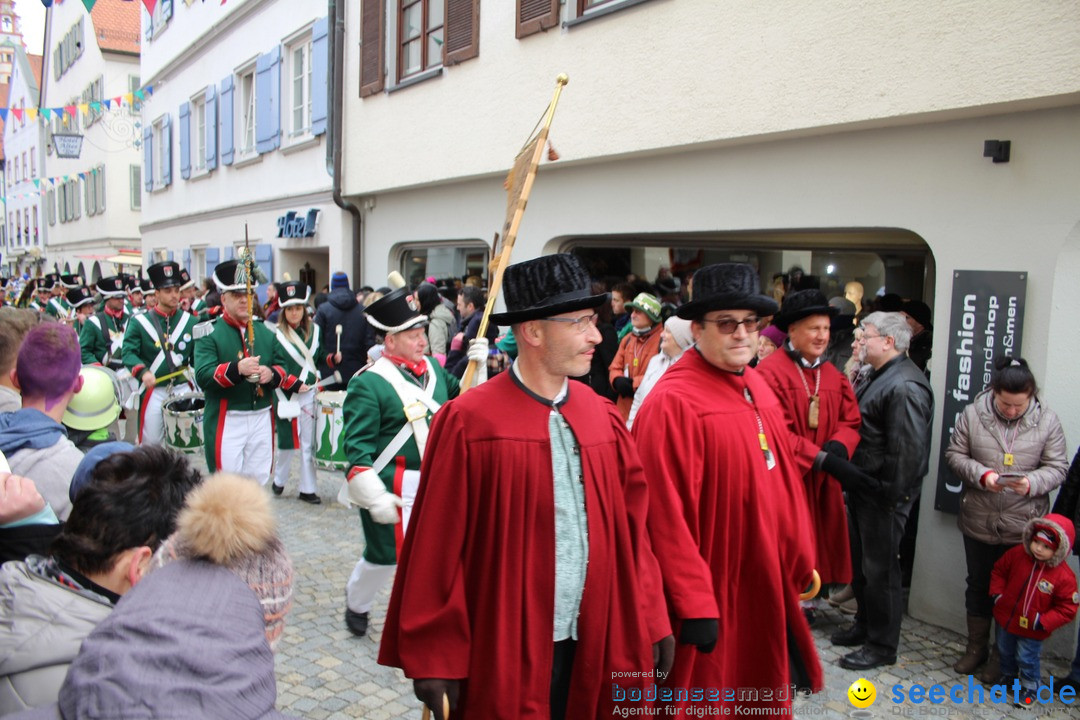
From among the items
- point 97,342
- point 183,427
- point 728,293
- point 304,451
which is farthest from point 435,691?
point 97,342

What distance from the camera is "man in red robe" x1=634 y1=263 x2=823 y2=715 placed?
3.12 m

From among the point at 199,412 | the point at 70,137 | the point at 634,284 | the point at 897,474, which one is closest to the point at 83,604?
the point at 897,474

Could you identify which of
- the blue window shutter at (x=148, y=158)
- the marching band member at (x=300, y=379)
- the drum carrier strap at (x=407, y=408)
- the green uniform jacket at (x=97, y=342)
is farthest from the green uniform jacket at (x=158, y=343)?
the blue window shutter at (x=148, y=158)

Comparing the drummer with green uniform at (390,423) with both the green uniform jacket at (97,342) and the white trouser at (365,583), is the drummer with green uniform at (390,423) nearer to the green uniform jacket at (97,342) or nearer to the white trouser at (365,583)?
the white trouser at (365,583)

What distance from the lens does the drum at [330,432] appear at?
7184mm

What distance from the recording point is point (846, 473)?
4.41 m

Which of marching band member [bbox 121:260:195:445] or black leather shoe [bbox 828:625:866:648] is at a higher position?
marching band member [bbox 121:260:195:445]

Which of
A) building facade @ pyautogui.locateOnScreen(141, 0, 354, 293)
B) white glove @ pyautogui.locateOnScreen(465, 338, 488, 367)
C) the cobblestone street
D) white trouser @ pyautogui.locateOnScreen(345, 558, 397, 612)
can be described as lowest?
the cobblestone street

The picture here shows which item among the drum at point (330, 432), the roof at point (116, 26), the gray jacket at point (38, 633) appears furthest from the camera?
the roof at point (116, 26)

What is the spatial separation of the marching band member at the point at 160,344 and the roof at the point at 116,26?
83.2 feet

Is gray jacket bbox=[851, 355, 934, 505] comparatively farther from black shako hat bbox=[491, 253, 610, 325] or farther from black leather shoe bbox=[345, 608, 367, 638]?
black leather shoe bbox=[345, 608, 367, 638]

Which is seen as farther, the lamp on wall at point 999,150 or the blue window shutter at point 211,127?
the blue window shutter at point 211,127

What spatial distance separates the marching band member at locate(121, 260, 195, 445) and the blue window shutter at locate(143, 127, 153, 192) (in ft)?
54.4

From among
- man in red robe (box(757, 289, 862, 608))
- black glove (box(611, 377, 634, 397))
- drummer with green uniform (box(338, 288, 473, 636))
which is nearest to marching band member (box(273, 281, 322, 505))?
black glove (box(611, 377, 634, 397))
